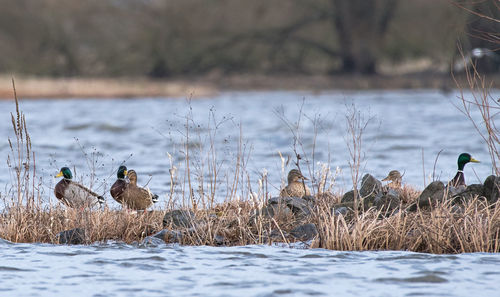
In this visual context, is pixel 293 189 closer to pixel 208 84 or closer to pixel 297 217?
pixel 297 217

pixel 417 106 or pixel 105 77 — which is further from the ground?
pixel 105 77

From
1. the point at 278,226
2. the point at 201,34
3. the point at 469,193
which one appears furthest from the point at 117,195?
the point at 201,34

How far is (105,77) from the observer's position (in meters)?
39.3

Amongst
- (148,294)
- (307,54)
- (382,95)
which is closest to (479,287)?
(148,294)

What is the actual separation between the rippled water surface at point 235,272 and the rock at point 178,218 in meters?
0.43

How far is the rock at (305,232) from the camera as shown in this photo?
7.55m

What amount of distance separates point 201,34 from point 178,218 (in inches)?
1273

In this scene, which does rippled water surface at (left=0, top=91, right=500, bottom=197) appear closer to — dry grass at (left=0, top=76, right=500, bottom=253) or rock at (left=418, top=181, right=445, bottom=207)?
dry grass at (left=0, top=76, right=500, bottom=253)

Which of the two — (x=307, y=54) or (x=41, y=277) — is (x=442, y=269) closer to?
(x=41, y=277)

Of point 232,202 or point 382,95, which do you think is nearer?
point 232,202

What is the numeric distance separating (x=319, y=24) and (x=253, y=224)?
1391 inches

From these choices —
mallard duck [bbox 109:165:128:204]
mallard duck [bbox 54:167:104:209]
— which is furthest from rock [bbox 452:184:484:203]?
mallard duck [bbox 54:167:104:209]

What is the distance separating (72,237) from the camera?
24.7ft

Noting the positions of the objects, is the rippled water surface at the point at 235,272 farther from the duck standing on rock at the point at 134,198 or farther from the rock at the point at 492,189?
the rock at the point at 492,189
